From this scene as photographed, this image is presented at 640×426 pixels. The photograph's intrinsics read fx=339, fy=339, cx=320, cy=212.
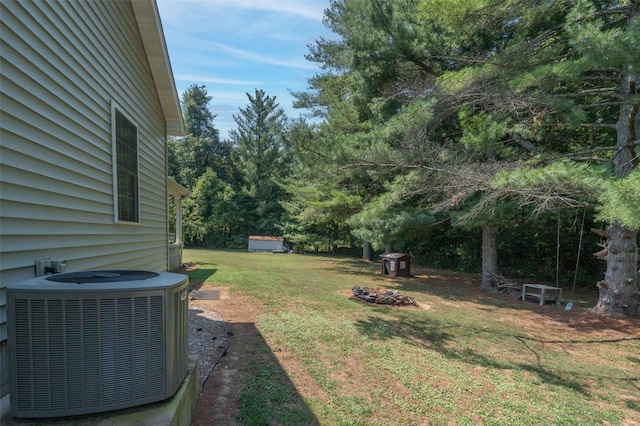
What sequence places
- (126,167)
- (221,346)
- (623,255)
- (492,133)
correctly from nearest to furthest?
1. (221,346)
2. (126,167)
3. (623,255)
4. (492,133)

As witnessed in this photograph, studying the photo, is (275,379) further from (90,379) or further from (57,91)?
(57,91)

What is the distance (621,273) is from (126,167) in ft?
29.3

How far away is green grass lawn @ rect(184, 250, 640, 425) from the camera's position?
2994 mm

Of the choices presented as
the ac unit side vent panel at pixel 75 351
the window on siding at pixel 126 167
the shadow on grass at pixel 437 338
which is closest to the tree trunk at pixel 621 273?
the shadow on grass at pixel 437 338

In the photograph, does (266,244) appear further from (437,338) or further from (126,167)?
(126,167)

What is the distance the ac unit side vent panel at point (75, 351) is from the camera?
1.72m

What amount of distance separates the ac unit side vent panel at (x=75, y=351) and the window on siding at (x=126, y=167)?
2.60 metres

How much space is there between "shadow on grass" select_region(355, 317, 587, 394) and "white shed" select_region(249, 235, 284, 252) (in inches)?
715

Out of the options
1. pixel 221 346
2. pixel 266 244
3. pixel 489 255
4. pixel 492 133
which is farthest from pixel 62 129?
pixel 266 244

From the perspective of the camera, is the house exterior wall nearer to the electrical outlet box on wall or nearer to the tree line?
the electrical outlet box on wall

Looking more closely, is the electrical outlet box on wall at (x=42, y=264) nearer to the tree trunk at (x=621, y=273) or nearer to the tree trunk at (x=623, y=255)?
the tree trunk at (x=623, y=255)

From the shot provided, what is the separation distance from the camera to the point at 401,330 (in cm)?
544

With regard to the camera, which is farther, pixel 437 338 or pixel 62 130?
pixel 437 338

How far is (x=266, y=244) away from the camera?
24047 millimetres
